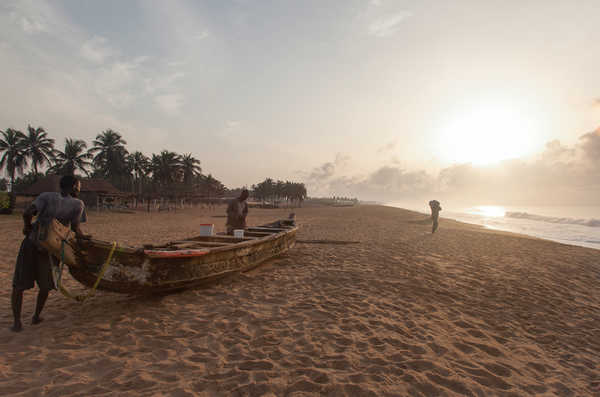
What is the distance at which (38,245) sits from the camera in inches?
126

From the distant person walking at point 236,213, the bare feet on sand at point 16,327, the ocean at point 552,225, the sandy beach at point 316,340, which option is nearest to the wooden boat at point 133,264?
the sandy beach at point 316,340

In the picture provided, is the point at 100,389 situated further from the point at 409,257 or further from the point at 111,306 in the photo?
the point at 409,257

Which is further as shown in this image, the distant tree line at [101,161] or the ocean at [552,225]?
the distant tree line at [101,161]

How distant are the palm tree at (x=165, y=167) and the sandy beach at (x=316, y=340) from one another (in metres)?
43.4

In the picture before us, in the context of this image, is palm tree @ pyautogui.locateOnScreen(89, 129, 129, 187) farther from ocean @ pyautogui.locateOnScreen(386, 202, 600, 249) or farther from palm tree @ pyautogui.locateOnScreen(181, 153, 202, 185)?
ocean @ pyautogui.locateOnScreen(386, 202, 600, 249)

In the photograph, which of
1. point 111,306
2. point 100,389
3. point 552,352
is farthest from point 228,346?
point 552,352

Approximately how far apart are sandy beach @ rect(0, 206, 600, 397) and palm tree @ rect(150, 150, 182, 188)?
43398 mm

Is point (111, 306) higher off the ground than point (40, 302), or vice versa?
point (40, 302)

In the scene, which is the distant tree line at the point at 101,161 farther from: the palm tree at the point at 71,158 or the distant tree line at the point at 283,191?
the distant tree line at the point at 283,191

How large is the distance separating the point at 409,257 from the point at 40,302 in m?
8.65

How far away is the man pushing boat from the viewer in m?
3.21

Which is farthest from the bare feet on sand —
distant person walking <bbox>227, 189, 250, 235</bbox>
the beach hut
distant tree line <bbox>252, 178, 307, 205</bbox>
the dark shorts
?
distant tree line <bbox>252, 178, 307, 205</bbox>

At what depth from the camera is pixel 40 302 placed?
355cm

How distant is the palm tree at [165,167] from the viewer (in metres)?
45.2
